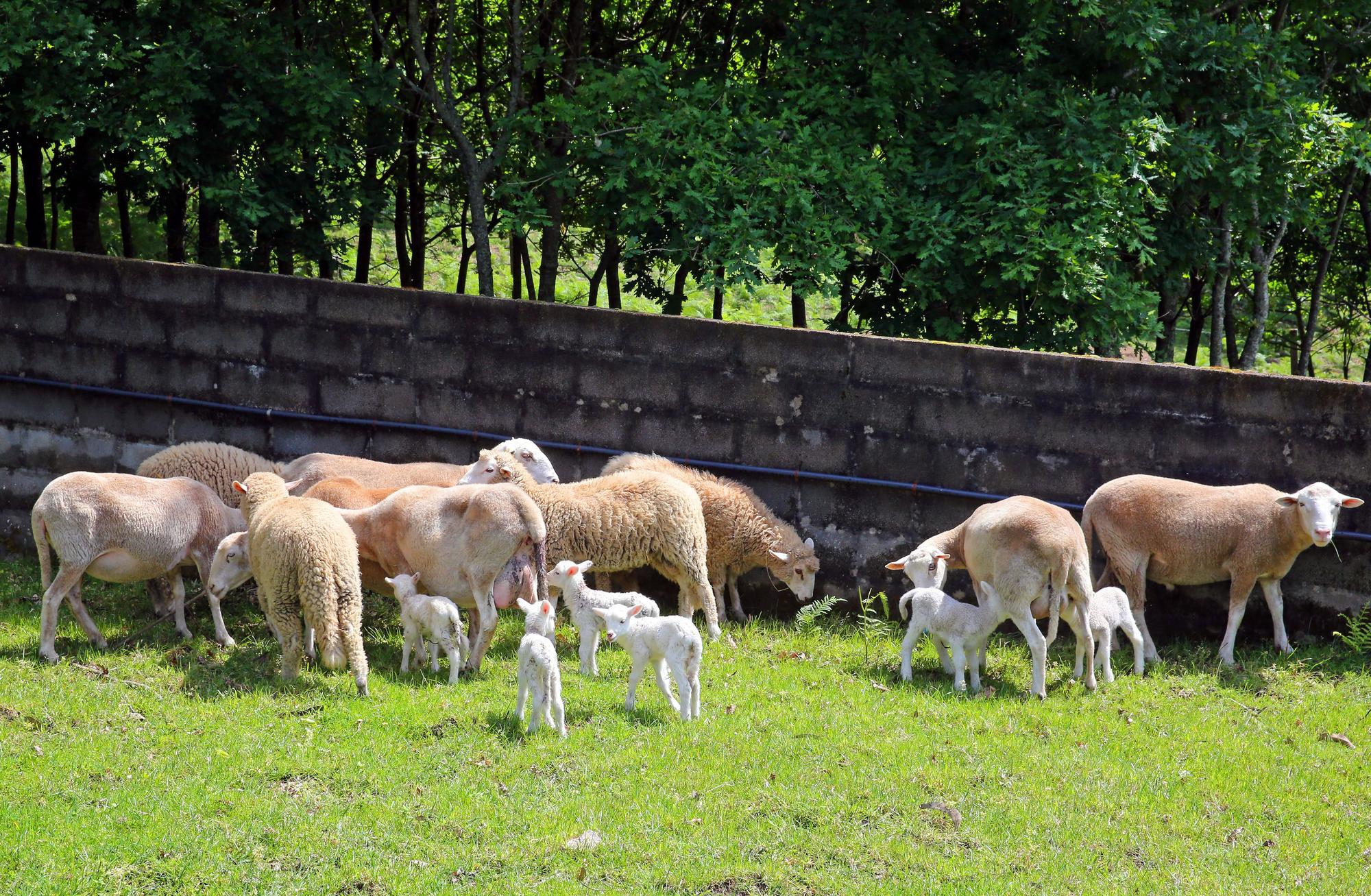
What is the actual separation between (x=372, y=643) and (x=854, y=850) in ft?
13.6

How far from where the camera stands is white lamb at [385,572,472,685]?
8.05m

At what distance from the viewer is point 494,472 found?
9.53m

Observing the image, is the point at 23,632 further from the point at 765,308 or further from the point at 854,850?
the point at 765,308

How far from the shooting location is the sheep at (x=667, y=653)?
7336mm

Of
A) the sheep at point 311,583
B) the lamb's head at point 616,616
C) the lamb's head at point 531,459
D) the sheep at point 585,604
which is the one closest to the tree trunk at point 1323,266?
the lamb's head at point 531,459

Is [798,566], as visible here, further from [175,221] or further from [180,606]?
[175,221]

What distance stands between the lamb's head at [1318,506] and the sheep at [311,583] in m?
6.16

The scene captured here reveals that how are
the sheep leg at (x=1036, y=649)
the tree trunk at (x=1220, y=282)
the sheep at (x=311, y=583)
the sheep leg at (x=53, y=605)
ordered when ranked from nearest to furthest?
1. the sheep at (x=311, y=583)
2. the sheep leg at (x=1036, y=649)
3. the sheep leg at (x=53, y=605)
4. the tree trunk at (x=1220, y=282)

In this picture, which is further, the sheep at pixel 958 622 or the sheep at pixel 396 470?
the sheep at pixel 396 470

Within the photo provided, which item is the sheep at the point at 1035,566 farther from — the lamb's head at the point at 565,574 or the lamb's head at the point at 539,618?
the lamb's head at the point at 539,618

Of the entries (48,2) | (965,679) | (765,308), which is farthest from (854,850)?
(765,308)

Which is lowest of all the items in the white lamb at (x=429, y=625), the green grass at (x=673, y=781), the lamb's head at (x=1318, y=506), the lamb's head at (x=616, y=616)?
the green grass at (x=673, y=781)

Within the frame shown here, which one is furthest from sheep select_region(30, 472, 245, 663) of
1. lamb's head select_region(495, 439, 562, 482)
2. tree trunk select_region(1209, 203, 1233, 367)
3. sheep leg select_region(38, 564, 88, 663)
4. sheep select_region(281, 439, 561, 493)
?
tree trunk select_region(1209, 203, 1233, 367)

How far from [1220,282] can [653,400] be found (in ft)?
22.9
